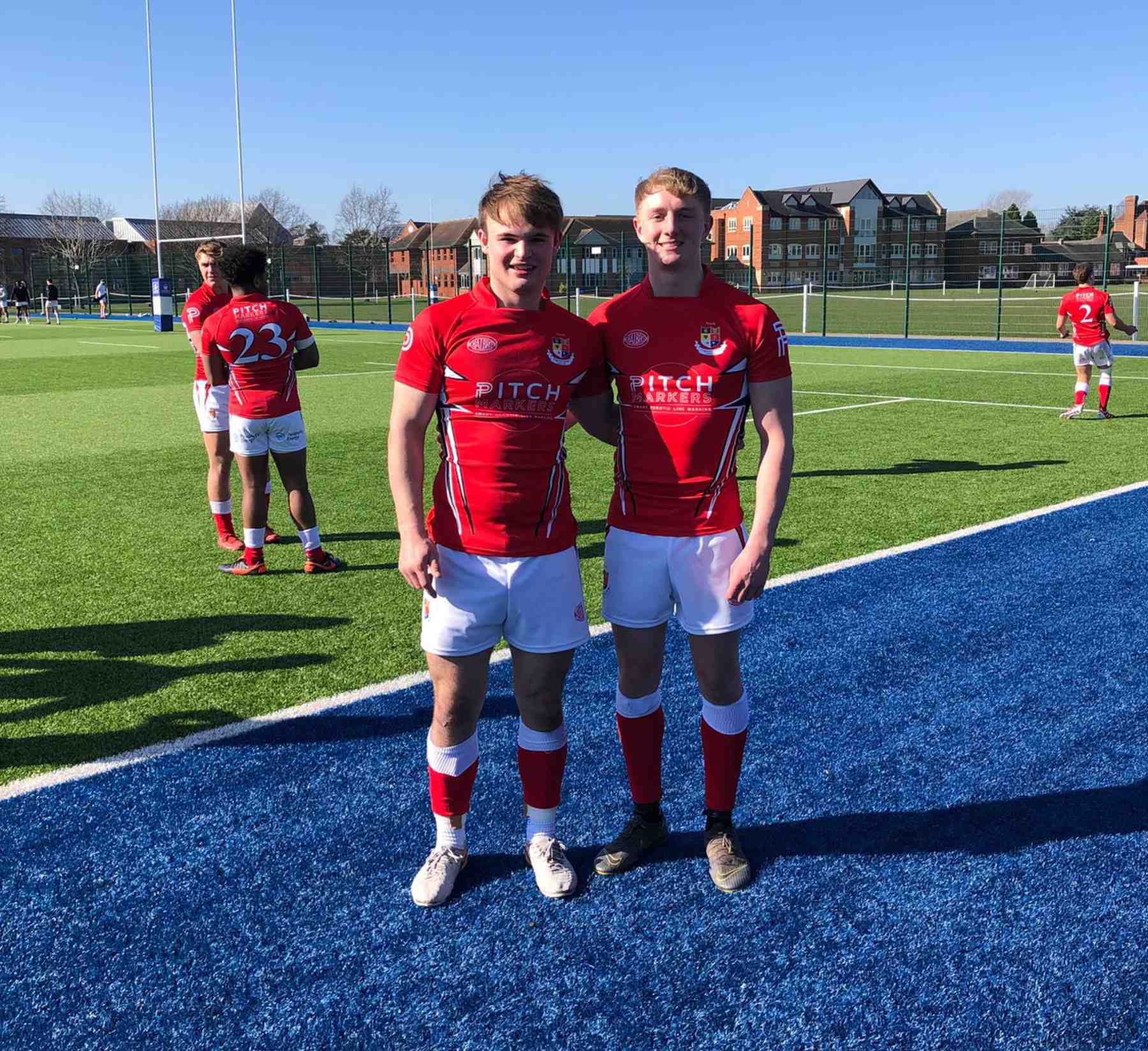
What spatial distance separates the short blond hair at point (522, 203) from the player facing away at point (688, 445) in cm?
27

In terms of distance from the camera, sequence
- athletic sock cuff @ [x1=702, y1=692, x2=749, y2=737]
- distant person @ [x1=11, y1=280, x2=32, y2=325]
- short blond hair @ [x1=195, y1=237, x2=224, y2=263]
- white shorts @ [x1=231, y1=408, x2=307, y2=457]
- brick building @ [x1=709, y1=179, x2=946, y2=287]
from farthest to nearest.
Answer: brick building @ [x1=709, y1=179, x2=946, y2=287], distant person @ [x1=11, y1=280, x2=32, y2=325], short blond hair @ [x1=195, y1=237, x2=224, y2=263], white shorts @ [x1=231, y1=408, x2=307, y2=457], athletic sock cuff @ [x1=702, y1=692, x2=749, y2=737]

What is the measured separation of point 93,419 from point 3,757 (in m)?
11.8

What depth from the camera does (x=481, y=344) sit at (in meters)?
3.10

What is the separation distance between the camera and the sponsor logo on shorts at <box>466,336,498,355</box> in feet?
10.2

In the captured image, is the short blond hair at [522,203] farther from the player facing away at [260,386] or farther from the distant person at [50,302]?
the distant person at [50,302]

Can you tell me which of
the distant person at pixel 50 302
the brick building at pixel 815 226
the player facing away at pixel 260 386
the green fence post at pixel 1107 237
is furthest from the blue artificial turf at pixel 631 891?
the brick building at pixel 815 226

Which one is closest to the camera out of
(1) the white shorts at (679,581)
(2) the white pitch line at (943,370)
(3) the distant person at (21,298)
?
(1) the white shorts at (679,581)

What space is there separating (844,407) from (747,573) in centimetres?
1336

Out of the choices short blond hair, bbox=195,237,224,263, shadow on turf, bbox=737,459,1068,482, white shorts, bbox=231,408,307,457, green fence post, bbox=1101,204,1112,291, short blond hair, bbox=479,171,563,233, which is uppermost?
green fence post, bbox=1101,204,1112,291

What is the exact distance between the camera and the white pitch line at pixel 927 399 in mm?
15625

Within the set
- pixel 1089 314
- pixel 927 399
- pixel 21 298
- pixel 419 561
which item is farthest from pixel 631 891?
pixel 21 298

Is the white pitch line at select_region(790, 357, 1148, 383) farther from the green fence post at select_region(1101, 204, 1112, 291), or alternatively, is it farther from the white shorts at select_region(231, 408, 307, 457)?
the white shorts at select_region(231, 408, 307, 457)

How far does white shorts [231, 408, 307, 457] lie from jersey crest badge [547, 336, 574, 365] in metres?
4.32

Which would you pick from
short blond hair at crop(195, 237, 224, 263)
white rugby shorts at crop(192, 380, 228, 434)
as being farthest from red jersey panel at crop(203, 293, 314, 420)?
short blond hair at crop(195, 237, 224, 263)
